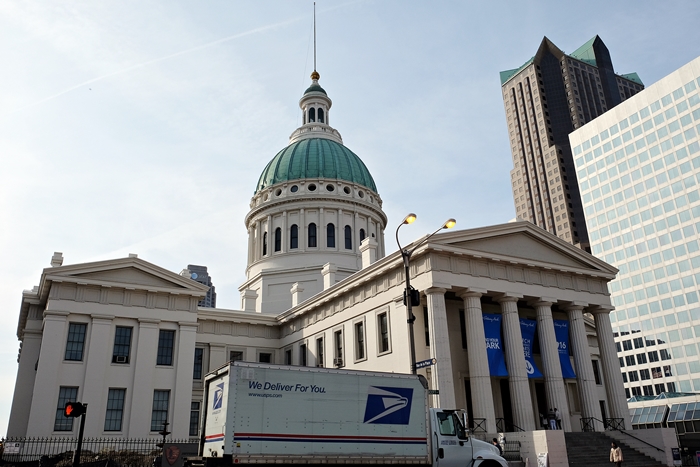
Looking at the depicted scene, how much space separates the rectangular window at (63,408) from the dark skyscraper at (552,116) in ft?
402

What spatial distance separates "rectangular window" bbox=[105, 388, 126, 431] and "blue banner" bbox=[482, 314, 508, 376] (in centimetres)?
2222

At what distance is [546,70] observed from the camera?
515 feet

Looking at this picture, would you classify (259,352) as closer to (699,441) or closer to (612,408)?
(612,408)

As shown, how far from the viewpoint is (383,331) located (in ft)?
116

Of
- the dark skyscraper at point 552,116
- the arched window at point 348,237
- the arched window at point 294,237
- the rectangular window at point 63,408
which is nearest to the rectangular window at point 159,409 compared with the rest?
the rectangular window at point 63,408

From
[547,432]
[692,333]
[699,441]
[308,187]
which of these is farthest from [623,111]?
[547,432]

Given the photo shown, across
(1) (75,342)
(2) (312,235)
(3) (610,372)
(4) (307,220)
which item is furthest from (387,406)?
(4) (307,220)

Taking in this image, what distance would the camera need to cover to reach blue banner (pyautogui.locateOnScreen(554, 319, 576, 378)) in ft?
117

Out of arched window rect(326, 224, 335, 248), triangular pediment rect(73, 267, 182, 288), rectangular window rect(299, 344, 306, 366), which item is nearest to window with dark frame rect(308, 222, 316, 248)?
arched window rect(326, 224, 335, 248)

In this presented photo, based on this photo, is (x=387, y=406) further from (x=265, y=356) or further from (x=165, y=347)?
(x=265, y=356)

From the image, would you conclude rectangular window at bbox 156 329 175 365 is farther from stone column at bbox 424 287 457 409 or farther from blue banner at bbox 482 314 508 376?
blue banner at bbox 482 314 508 376

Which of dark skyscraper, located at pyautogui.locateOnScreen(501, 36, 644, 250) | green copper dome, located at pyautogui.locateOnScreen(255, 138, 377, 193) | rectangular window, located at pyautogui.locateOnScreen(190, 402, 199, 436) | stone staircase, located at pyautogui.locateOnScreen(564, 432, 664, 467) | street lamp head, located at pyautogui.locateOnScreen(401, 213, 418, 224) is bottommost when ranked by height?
stone staircase, located at pyautogui.locateOnScreen(564, 432, 664, 467)

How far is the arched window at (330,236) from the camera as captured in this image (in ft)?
193

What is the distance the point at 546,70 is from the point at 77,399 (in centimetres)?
14832
